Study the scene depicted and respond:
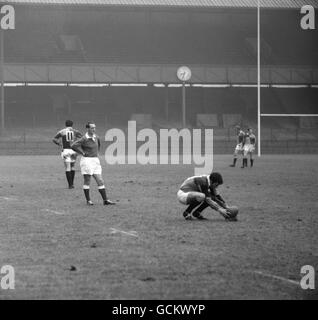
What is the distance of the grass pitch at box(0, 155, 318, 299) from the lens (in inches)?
379

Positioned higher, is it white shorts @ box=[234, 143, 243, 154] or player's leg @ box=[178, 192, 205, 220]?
white shorts @ box=[234, 143, 243, 154]

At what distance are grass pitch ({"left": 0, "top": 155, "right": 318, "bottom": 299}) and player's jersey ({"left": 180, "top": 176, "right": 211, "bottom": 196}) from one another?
621 mm

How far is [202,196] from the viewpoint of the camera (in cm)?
1612

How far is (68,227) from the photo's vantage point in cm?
1570

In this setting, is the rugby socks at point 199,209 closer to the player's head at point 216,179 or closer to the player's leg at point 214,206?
the player's leg at point 214,206

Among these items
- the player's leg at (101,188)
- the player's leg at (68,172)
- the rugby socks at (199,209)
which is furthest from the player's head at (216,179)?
the player's leg at (68,172)

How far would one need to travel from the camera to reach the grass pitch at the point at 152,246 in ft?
31.6

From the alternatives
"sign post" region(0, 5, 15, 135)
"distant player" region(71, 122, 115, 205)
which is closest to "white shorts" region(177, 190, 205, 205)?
"distant player" region(71, 122, 115, 205)

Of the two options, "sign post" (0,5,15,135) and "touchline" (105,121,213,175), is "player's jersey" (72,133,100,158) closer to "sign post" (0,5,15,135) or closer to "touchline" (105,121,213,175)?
→ "touchline" (105,121,213,175)

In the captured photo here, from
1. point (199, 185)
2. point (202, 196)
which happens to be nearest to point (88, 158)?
point (199, 185)

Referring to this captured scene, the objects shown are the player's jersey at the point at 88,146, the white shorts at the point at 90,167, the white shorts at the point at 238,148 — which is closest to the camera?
the white shorts at the point at 90,167

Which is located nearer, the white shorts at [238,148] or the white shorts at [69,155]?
the white shorts at [69,155]

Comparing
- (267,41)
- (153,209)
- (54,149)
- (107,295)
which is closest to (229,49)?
(267,41)

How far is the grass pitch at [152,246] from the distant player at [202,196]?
0.33 meters
